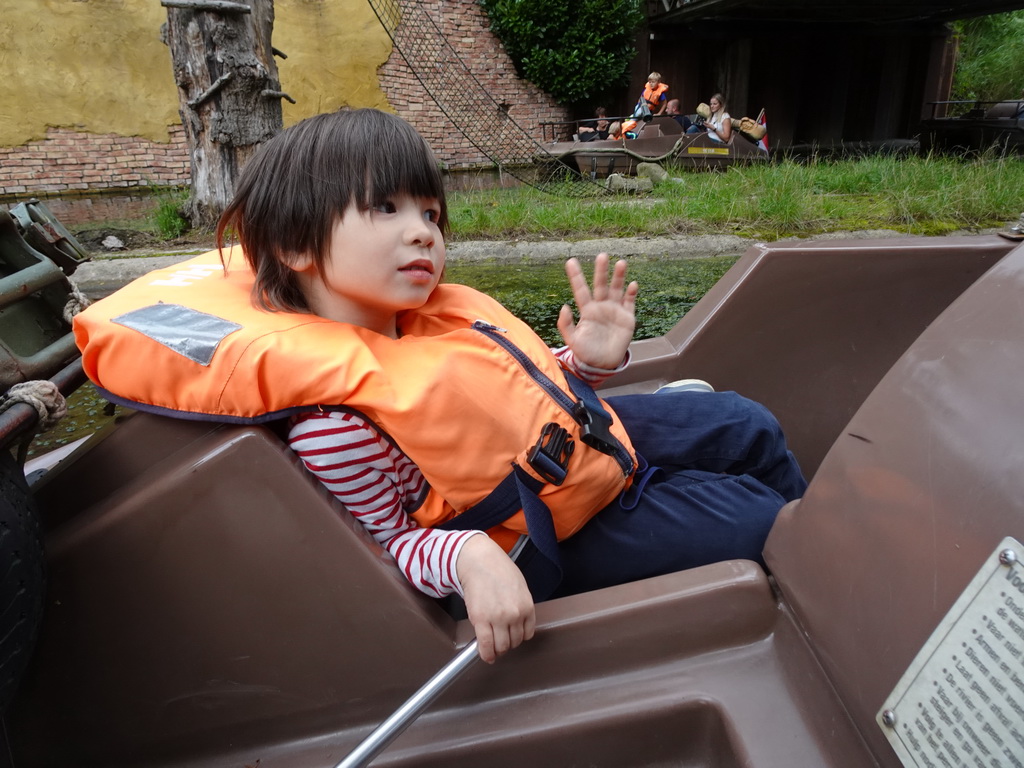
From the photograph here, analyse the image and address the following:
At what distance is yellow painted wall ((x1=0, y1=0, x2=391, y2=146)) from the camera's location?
21.5 feet

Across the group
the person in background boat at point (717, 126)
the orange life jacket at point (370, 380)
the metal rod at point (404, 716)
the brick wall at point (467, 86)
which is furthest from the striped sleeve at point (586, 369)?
the brick wall at point (467, 86)

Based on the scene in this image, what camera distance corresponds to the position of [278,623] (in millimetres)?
693

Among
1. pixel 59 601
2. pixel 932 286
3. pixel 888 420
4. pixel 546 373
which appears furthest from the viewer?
pixel 932 286

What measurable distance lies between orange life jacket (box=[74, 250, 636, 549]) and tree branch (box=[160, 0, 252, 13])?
10.2 feet

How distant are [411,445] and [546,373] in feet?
0.74

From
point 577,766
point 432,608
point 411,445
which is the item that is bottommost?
point 577,766

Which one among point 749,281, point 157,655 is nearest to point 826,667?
point 157,655

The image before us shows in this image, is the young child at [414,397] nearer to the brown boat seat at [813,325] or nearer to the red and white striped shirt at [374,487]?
the red and white striped shirt at [374,487]

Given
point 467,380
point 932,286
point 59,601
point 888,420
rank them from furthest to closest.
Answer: point 932,286
point 467,380
point 59,601
point 888,420

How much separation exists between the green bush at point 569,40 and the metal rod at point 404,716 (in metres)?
8.99

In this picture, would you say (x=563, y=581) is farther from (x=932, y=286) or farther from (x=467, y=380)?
(x=932, y=286)

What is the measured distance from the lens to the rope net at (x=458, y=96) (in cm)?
769

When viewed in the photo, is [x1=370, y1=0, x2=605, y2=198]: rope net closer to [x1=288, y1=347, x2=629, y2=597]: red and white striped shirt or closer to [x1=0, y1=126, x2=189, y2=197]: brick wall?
[x1=0, y1=126, x2=189, y2=197]: brick wall

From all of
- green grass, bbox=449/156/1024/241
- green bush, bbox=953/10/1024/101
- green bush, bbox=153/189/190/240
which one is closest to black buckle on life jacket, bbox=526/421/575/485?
green grass, bbox=449/156/1024/241
